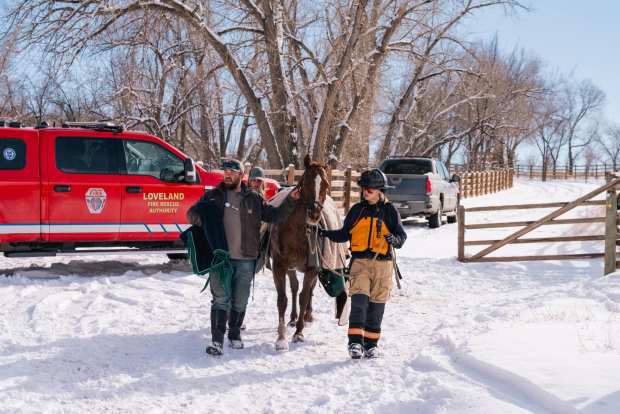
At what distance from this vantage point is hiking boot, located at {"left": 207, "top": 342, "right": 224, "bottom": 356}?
18.4 ft

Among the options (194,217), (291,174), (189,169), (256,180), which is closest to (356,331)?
(194,217)

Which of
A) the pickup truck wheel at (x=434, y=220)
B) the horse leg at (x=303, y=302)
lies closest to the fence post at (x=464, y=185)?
the pickup truck wheel at (x=434, y=220)

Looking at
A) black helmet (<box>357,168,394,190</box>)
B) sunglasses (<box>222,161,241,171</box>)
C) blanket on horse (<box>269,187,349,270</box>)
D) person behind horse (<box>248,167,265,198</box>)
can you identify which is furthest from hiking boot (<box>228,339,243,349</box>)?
black helmet (<box>357,168,394,190</box>)

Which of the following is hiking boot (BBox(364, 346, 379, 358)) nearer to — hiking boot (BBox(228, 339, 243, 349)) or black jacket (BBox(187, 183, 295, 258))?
hiking boot (BBox(228, 339, 243, 349))

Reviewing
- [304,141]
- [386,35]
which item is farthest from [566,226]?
[304,141]

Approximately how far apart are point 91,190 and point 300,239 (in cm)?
431

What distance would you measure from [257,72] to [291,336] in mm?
14775

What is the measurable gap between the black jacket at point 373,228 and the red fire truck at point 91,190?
4429mm

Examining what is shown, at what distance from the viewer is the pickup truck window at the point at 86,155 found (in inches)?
348

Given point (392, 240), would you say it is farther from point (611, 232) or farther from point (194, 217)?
point (611, 232)

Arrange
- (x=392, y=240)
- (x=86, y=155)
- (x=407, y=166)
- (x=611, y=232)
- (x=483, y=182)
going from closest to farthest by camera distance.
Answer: (x=392, y=240)
(x=86, y=155)
(x=611, y=232)
(x=407, y=166)
(x=483, y=182)

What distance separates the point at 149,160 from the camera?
9.45 m

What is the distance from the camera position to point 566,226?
17562 mm

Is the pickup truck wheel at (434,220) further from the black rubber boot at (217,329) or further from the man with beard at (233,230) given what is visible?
the black rubber boot at (217,329)
